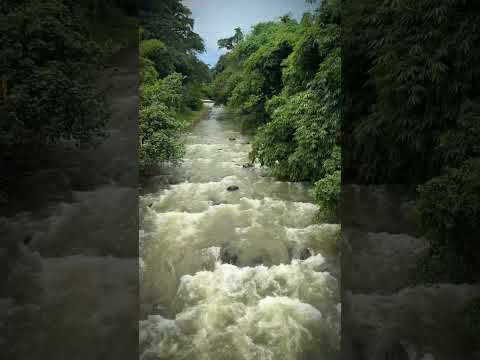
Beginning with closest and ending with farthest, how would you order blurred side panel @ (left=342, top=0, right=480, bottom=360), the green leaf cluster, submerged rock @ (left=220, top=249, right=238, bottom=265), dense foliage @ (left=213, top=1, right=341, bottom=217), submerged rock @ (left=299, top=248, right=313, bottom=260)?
blurred side panel @ (left=342, top=0, right=480, bottom=360) < the green leaf cluster < submerged rock @ (left=220, top=249, right=238, bottom=265) < submerged rock @ (left=299, top=248, right=313, bottom=260) < dense foliage @ (left=213, top=1, right=341, bottom=217)

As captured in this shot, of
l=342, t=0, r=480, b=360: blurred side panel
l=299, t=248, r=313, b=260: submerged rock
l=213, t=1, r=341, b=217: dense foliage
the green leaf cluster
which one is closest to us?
l=342, t=0, r=480, b=360: blurred side panel

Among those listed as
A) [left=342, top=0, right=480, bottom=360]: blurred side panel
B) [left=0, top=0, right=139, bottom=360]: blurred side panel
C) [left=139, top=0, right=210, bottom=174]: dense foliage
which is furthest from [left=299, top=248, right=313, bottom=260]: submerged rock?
[left=139, top=0, right=210, bottom=174]: dense foliage

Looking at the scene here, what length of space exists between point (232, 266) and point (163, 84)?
2651 mm

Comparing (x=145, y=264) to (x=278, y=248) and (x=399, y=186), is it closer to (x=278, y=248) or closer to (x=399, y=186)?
(x=278, y=248)

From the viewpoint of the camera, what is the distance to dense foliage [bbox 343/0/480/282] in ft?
6.56

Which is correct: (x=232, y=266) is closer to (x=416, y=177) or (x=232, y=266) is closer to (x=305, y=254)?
(x=305, y=254)

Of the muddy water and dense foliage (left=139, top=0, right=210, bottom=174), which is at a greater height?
dense foliage (left=139, top=0, right=210, bottom=174)

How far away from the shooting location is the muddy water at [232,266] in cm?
297

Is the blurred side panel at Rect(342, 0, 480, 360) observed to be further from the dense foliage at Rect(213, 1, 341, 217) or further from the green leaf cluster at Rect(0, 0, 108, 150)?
the green leaf cluster at Rect(0, 0, 108, 150)

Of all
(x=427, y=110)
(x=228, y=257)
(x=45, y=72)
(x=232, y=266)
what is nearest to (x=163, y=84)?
(x=45, y=72)

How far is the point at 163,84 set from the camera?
481cm

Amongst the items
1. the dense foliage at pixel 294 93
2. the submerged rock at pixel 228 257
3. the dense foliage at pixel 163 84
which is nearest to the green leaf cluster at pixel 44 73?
the dense foliage at pixel 163 84

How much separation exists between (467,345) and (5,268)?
4.16 metres

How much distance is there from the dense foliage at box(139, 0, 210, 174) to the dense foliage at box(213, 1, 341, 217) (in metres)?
0.40
